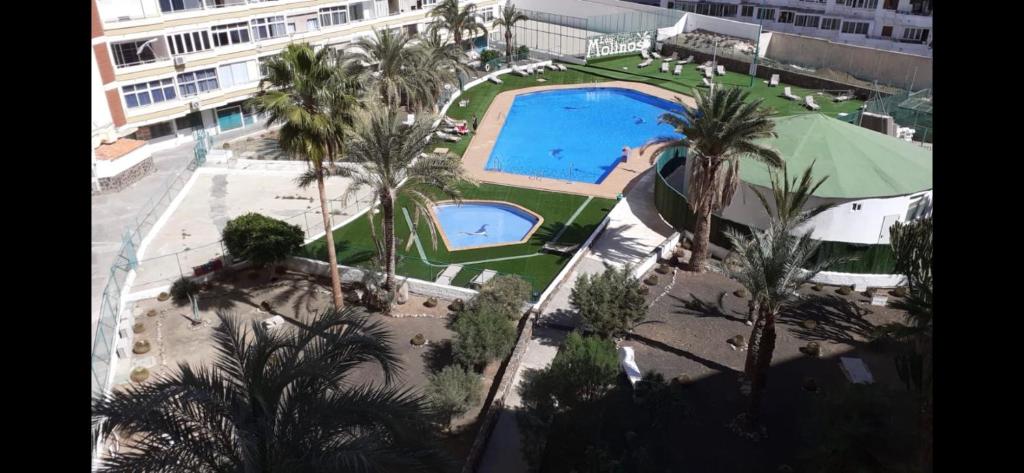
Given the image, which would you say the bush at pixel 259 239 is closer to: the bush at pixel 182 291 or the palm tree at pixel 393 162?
the bush at pixel 182 291

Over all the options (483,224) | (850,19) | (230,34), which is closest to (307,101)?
(483,224)

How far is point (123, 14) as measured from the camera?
3878 centimetres

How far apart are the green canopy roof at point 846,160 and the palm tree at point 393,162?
1313 centimetres

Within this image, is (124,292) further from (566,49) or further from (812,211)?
(566,49)

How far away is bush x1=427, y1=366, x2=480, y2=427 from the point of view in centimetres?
1889

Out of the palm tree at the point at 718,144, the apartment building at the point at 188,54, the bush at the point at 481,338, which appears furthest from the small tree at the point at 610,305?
the apartment building at the point at 188,54

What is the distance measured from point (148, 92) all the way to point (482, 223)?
80.2 ft

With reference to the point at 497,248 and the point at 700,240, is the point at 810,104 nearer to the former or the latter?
the point at 700,240

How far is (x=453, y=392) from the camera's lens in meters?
19.1

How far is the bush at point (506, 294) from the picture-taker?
23.6m

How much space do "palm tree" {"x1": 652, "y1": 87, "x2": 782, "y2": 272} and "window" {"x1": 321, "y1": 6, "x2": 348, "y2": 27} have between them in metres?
32.0

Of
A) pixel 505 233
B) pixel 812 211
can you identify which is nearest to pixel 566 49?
pixel 505 233

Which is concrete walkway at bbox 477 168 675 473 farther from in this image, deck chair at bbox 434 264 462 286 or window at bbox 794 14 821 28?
window at bbox 794 14 821 28
